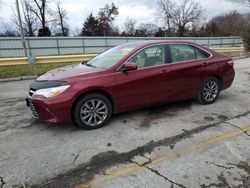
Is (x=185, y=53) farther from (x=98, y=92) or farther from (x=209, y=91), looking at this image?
(x=98, y=92)

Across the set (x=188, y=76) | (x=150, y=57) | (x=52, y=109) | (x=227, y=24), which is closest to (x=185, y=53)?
(x=188, y=76)

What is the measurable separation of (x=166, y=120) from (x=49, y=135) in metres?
2.27

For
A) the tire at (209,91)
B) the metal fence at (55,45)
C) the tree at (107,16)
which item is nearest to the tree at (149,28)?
the tree at (107,16)

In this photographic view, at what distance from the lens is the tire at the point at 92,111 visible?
13.3 feet

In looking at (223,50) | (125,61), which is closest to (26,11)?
(223,50)

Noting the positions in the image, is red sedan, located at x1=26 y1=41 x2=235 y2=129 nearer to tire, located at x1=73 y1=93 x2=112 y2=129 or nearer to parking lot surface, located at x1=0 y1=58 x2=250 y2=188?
tire, located at x1=73 y1=93 x2=112 y2=129

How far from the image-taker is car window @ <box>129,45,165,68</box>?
458 centimetres

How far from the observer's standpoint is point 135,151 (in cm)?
344

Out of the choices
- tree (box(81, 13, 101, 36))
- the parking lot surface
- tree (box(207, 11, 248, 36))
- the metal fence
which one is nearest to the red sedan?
the parking lot surface

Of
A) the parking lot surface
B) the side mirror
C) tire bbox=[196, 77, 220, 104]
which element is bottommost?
the parking lot surface

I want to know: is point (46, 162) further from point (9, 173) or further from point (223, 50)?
point (223, 50)

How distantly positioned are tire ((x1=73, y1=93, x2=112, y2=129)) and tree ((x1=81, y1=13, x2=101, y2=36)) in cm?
5054

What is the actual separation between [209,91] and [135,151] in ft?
9.85

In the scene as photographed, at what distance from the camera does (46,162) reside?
3.19 m
